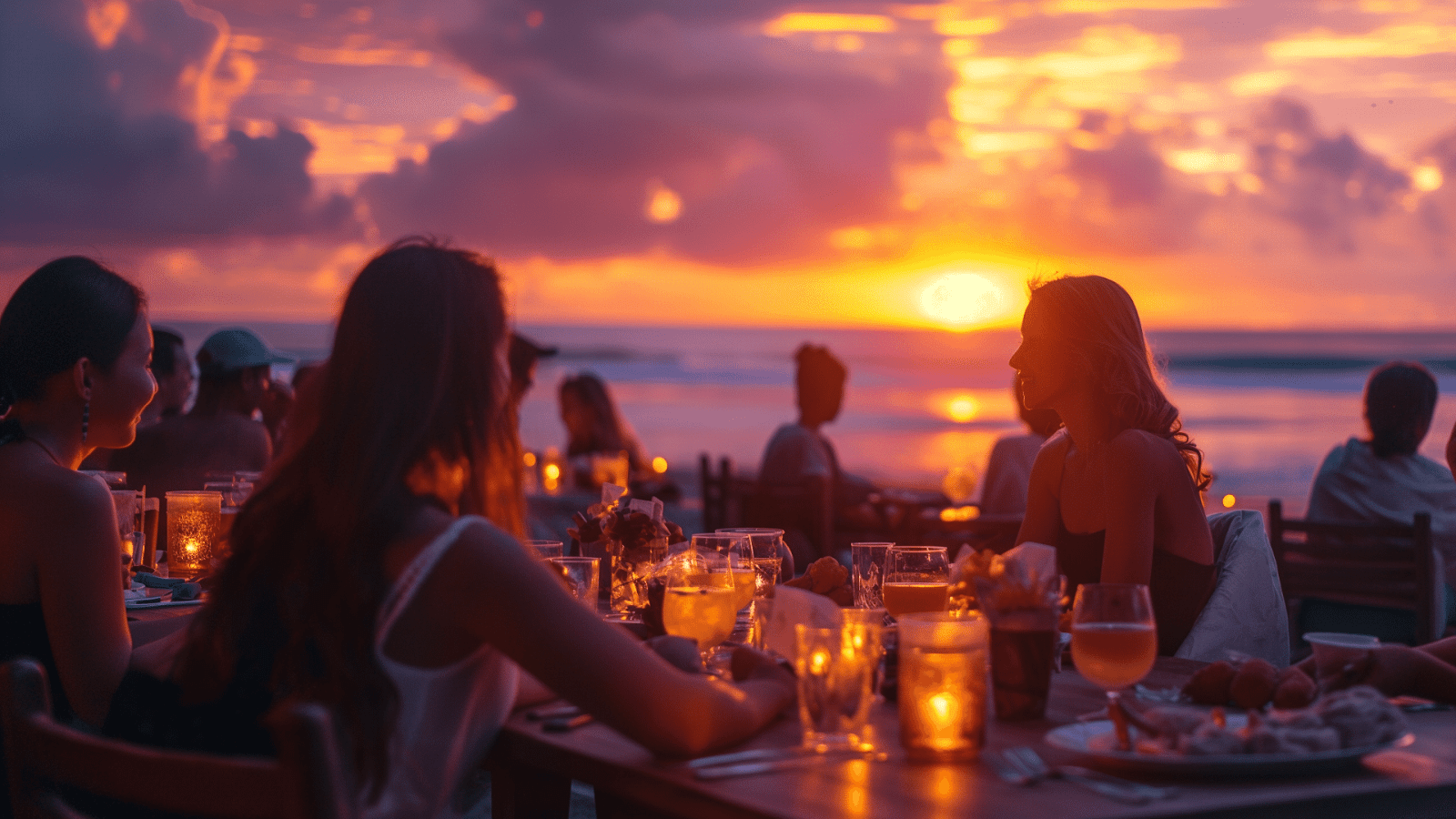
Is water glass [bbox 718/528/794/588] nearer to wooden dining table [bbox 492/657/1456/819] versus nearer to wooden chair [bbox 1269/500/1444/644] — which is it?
wooden dining table [bbox 492/657/1456/819]

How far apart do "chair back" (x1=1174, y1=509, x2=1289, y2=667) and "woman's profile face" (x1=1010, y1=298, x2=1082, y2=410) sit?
52 centimetres

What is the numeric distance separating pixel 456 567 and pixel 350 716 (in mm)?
219

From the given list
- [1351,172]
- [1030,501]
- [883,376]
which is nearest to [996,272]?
[1351,172]

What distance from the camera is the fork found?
137 centimetres

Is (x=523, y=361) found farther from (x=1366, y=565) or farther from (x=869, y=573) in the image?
(x=1366, y=565)

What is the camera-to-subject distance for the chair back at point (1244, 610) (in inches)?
104

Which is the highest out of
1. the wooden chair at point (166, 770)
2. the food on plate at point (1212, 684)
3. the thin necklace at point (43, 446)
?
the thin necklace at point (43, 446)

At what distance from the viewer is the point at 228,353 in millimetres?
4875

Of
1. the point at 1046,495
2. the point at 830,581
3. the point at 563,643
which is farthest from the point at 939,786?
the point at 1046,495

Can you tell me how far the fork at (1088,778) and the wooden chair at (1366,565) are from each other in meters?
3.79

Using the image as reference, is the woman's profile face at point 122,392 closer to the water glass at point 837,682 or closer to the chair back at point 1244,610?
the water glass at point 837,682

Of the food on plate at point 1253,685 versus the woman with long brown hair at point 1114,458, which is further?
the woman with long brown hair at point 1114,458

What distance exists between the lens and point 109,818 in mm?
1729

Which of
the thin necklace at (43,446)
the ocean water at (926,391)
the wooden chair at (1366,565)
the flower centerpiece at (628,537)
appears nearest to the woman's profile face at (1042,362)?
the flower centerpiece at (628,537)
